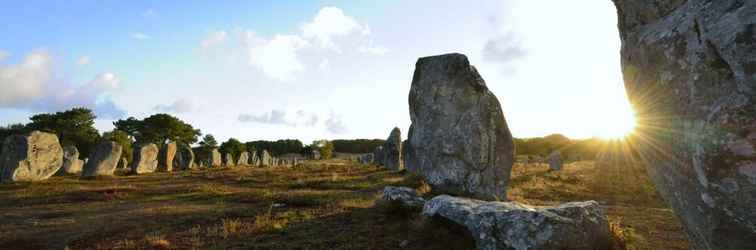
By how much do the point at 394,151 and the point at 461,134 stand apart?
19.5 meters

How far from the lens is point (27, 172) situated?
23.3m

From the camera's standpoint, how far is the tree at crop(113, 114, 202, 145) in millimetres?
62938

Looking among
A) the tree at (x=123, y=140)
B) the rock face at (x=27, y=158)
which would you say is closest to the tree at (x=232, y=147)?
the tree at (x=123, y=140)

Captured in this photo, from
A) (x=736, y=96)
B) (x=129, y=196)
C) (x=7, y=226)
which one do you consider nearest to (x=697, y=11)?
(x=736, y=96)

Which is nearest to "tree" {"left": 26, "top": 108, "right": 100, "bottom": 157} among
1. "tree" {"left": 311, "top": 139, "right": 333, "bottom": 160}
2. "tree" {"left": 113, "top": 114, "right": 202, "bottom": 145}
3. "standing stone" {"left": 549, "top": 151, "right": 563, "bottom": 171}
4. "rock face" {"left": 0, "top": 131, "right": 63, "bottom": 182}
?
"tree" {"left": 113, "top": 114, "right": 202, "bottom": 145}

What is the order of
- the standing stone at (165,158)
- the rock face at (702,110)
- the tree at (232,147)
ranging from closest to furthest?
the rock face at (702,110), the standing stone at (165,158), the tree at (232,147)

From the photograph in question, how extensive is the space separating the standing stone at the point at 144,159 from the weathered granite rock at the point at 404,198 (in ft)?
91.9

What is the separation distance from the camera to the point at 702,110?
3.43 meters

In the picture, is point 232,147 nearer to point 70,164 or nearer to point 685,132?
point 70,164

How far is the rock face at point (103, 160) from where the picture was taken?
2755 centimetres

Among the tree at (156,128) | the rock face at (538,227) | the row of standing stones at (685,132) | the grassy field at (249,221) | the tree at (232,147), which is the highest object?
the tree at (156,128)

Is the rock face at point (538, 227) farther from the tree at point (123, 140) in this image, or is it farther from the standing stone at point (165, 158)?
the tree at point (123, 140)

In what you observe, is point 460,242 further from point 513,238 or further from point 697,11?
point 697,11

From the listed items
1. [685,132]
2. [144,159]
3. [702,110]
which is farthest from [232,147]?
[702,110]
